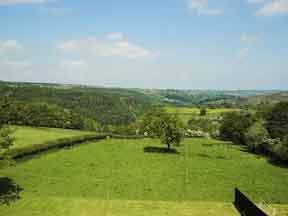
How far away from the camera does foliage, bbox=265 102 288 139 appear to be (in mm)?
60375

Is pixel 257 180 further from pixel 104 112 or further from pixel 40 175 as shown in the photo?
pixel 104 112

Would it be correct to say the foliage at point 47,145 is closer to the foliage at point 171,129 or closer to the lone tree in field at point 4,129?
the lone tree in field at point 4,129

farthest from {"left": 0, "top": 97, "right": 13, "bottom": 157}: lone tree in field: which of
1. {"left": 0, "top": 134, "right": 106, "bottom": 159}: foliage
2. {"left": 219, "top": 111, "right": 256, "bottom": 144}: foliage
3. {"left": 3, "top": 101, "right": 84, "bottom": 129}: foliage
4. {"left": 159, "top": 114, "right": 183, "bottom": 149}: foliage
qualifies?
{"left": 219, "top": 111, "right": 256, "bottom": 144}: foliage

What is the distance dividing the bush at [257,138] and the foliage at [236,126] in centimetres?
1068

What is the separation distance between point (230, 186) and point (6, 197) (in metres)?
24.4

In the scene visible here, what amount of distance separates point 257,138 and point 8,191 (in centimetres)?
5404

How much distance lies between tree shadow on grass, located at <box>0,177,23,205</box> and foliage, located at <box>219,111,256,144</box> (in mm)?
63624

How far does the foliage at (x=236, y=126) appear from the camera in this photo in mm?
80750

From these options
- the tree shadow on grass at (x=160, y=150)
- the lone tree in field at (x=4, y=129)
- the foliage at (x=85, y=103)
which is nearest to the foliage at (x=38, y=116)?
the tree shadow on grass at (x=160, y=150)

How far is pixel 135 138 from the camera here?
8412 centimetres

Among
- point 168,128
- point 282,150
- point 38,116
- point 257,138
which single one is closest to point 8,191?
point 168,128

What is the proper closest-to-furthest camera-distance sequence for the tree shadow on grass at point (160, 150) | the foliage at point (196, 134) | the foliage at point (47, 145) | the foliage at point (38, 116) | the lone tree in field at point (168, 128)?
the foliage at point (47, 145)
the lone tree in field at point (168, 128)
the tree shadow on grass at point (160, 150)
the foliage at point (38, 116)
the foliage at point (196, 134)

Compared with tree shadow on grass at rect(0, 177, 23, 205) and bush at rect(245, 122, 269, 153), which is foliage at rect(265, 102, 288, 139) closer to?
bush at rect(245, 122, 269, 153)

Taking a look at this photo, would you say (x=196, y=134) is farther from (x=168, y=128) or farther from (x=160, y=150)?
(x=168, y=128)
